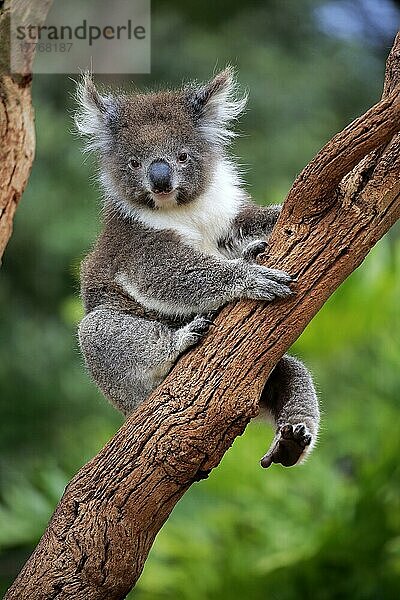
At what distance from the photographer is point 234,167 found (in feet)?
15.9

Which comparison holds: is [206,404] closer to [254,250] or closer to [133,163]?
[254,250]

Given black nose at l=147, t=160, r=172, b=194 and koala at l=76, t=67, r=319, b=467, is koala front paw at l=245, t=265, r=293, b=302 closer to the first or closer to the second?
koala at l=76, t=67, r=319, b=467

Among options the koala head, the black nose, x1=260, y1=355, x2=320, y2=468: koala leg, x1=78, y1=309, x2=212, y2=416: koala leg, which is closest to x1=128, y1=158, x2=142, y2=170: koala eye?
the koala head

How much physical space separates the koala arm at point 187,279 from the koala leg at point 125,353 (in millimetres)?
119

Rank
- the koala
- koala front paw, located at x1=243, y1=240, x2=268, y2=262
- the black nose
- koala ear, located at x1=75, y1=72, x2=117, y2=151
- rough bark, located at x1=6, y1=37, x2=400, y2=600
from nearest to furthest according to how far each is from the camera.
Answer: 1. rough bark, located at x1=6, y1=37, x2=400, y2=600
2. koala front paw, located at x1=243, y1=240, x2=268, y2=262
3. the koala
4. the black nose
5. koala ear, located at x1=75, y1=72, x2=117, y2=151

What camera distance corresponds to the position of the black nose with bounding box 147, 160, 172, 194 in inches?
169

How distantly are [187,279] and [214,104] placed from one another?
1.02 metres

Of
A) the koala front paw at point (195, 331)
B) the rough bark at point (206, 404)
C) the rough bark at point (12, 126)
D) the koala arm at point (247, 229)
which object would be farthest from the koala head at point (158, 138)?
the rough bark at point (206, 404)

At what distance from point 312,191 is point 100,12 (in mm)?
7440

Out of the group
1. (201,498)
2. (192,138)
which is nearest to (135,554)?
(192,138)

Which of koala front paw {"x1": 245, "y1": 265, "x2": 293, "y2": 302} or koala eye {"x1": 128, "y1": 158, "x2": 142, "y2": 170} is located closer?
koala front paw {"x1": 245, "y1": 265, "x2": 293, "y2": 302}

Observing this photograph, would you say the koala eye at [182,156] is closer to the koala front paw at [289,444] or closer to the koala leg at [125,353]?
the koala leg at [125,353]

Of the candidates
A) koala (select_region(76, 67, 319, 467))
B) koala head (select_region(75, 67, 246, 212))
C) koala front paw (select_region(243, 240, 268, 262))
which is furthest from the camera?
koala head (select_region(75, 67, 246, 212))

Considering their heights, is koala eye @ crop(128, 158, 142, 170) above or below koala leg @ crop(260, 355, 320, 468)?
above
